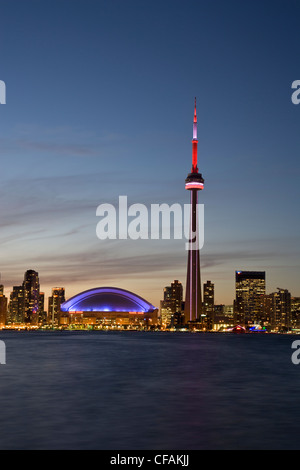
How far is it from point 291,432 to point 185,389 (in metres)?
21.1

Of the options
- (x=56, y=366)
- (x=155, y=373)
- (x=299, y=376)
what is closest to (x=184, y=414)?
(x=155, y=373)

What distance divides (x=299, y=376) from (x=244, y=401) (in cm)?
2749

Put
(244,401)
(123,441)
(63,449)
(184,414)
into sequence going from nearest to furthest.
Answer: (63,449) → (123,441) → (184,414) → (244,401)

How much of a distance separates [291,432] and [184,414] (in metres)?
7.64

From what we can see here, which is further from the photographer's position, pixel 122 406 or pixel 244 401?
pixel 244 401

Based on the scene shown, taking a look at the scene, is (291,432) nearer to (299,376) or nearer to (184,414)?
(184,414)

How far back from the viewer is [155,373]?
67250 mm

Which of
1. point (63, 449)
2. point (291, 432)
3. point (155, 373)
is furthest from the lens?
point (155, 373)

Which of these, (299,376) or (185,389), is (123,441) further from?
(299,376)

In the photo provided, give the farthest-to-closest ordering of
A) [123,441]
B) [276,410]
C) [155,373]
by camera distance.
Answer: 1. [155,373]
2. [276,410]
3. [123,441]
